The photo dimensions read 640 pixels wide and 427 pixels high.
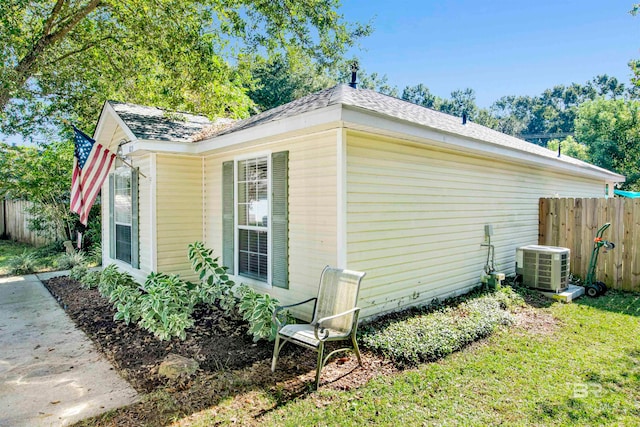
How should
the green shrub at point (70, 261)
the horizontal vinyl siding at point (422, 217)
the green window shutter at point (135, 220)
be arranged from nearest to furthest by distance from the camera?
the horizontal vinyl siding at point (422, 217) < the green window shutter at point (135, 220) < the green shrub at point (70, 261)

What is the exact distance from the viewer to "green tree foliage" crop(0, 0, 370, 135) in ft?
23.4

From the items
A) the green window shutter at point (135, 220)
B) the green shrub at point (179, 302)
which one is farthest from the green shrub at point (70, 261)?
the green shrub at point (179, 302)

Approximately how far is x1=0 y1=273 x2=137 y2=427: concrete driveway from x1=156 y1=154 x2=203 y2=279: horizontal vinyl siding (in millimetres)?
1755

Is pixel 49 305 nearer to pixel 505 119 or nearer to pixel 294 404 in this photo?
pixel 294 404

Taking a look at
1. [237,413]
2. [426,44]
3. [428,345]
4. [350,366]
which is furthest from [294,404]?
[426,44]

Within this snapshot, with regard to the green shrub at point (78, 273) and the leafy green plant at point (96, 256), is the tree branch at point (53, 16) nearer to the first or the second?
the green shrub at point (78, 273)

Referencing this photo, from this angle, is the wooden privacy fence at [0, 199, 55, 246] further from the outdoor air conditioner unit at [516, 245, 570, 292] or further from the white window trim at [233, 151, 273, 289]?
the outdoor air conditioner unit at [516, 245, 570, 292]

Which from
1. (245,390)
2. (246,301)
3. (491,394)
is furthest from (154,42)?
(491,394)

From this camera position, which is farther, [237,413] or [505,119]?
[505,119]

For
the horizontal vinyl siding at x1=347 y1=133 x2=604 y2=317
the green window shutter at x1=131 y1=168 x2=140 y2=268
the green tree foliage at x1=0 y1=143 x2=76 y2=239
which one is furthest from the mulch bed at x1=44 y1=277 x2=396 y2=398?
the green tree foliage at x1=0 y1=143 x2=76 y2=239

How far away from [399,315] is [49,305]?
5.96m

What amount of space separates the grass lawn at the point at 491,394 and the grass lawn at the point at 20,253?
9.65m

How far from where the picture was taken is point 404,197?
17.1 feet

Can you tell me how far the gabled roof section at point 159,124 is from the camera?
20.1ft
